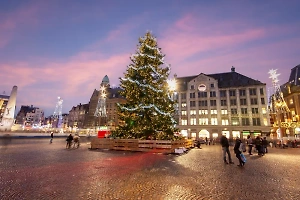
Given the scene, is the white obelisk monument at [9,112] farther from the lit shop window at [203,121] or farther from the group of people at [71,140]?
the lit shop window at [203,121]

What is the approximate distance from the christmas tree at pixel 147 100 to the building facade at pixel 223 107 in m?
37.0

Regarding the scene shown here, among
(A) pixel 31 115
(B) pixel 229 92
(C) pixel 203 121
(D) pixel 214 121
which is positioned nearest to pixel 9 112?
(C) pixel 203 121

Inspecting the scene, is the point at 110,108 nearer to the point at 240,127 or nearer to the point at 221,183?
the point at 240,127

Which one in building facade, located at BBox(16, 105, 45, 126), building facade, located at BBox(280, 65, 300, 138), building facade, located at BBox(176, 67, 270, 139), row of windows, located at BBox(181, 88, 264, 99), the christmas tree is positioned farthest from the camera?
building facade, located at BBox(16, 105, 45, 126)

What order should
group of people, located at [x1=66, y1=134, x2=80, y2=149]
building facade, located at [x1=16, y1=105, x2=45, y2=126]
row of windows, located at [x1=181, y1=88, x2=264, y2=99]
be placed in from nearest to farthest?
group of people, located at [x1=66, y1=134, x2=80, y2=149] → row of windows, located at [x1=181, y1=88, x2=264, y2=99] → building facade, located at [x1=16, y1=105, x2=45, y2=126]

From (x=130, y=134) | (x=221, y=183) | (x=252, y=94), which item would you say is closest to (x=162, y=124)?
(x=130, y=134)

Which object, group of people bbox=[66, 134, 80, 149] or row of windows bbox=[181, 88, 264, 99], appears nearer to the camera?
group of people bbox=[66, 134, 80, 149]

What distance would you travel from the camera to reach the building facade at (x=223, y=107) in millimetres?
50750

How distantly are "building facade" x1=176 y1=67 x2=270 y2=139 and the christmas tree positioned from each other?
36972mm

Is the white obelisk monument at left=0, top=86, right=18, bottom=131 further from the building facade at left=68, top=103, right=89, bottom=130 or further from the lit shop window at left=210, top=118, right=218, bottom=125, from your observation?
the building facade at left=68, top=103, right=89, bottom=130

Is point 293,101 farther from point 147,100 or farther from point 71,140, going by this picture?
point 71,140

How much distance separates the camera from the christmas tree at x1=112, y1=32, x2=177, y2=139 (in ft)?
61.6

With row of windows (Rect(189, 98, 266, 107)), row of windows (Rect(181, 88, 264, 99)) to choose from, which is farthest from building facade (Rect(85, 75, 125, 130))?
row of windows (Rect(189, 98, 266, 107))

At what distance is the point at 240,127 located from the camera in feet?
168
